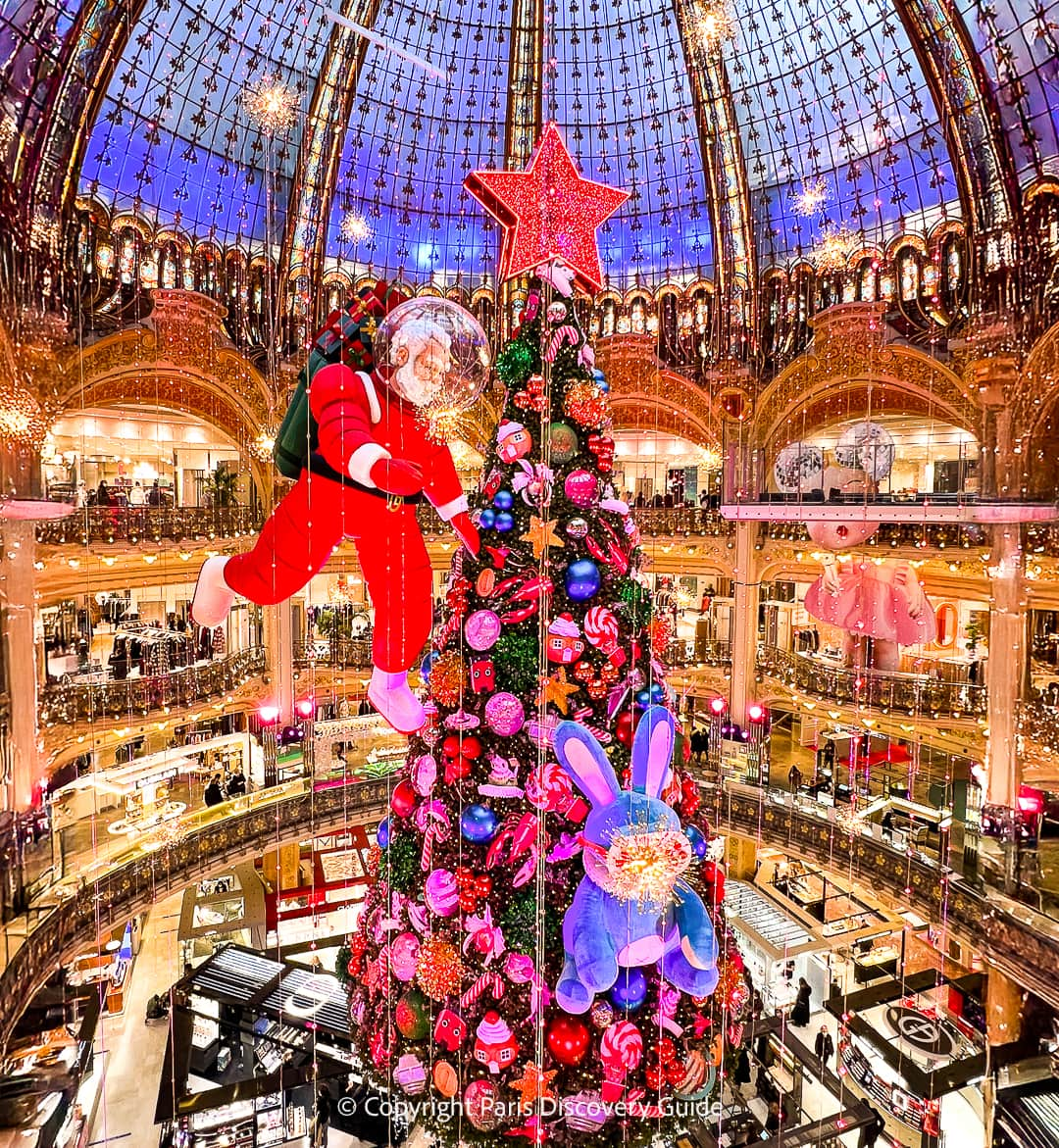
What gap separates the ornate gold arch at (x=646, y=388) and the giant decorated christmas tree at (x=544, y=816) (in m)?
8.58

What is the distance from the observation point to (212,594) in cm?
428

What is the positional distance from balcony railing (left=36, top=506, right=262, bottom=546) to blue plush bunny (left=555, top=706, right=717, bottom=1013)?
7265mm

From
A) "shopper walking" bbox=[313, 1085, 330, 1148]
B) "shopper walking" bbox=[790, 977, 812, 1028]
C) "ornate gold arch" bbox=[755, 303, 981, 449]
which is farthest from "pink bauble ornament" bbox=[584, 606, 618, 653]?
"ornate gold arch" bbox=[755, 303, 981, 449]

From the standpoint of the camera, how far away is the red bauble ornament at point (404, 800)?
459 centimetres

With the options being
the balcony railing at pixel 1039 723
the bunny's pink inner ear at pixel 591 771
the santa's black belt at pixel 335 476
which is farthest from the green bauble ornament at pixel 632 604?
the balcony railing at pixel 1039 723

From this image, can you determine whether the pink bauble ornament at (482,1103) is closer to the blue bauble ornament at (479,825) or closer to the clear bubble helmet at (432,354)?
the blue bauble ornament at (479,825)

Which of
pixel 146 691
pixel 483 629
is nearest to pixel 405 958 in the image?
pixel 483 629

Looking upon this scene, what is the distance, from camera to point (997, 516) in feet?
29.5

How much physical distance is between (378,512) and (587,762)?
6.61ft

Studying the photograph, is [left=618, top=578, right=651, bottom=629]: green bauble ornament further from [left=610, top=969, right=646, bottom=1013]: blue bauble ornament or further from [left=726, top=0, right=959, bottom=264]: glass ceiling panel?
[left=726, top=0, right=959, bottom=264]: glass ceiling panel

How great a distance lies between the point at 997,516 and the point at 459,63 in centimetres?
970

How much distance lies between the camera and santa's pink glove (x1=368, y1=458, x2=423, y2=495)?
3840 mm

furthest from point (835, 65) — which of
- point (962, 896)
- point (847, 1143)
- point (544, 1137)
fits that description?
point (847, 1143)

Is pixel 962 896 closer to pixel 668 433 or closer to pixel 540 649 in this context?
pixel 540 649
